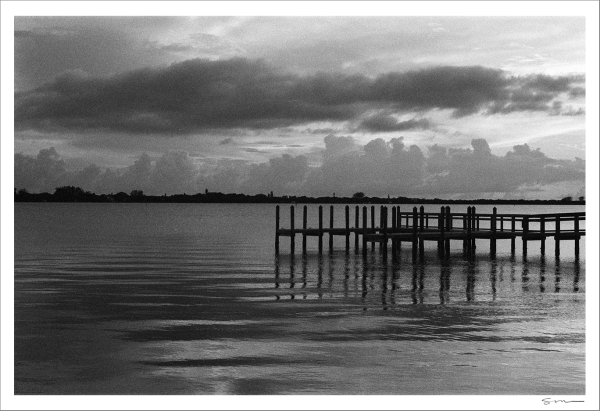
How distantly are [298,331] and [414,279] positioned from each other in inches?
414

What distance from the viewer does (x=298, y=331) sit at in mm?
14500

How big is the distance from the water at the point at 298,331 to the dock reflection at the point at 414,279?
0.08 m

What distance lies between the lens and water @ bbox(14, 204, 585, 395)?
36.7 ft

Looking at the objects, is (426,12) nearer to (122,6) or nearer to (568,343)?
(122,6)

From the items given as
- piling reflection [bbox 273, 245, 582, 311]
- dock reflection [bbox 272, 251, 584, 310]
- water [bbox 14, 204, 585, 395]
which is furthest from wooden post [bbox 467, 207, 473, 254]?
water [bbox 14, 204, 585, 395]

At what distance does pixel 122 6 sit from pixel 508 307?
1136 cm

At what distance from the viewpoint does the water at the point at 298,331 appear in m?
11.2

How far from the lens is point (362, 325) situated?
15.3 metres

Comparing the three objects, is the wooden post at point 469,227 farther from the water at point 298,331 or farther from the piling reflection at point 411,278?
the water at point 298,331

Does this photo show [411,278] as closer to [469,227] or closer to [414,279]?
[414,279]

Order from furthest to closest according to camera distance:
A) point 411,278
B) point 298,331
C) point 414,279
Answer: point 411,278, point 414,279, point 298,331

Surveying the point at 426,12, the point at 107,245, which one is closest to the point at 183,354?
the point at 426,12

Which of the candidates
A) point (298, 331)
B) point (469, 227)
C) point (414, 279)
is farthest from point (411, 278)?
point (469, 227)

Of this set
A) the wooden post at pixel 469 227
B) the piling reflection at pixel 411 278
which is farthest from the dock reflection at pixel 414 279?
the wooden post at pixel 469 227
